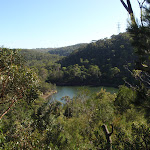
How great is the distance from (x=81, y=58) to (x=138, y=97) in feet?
170

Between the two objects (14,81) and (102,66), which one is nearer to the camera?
(14,81)

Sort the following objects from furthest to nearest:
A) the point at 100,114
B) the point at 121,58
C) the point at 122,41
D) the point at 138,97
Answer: the point at 122,41 < the point at 121,58 < the point at 100,114 < the point at 138,97

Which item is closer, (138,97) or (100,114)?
(138,97)

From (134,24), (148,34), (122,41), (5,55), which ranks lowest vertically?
(5,55)

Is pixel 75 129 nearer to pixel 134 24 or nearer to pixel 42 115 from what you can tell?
pixel 42 115

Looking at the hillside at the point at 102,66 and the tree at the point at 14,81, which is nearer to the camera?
the tree at the point at 14,81

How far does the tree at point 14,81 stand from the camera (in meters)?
2.30

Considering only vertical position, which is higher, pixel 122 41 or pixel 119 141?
pixel 122 41

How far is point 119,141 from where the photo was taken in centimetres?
308

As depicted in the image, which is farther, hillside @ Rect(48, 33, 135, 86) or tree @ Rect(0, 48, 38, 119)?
hillside @ Rect(48, 33, 135, 86)

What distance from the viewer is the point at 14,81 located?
8.07 ft

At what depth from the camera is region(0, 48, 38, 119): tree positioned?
2303 mm

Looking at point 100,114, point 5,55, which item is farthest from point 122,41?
point 5,55

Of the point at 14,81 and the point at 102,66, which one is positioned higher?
the point at 14,81
